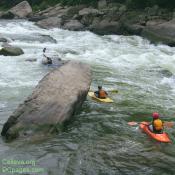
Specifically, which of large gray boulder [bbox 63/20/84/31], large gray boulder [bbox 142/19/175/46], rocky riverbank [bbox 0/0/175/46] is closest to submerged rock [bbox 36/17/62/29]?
rocky riverbank [bbox 0/0/175/46]

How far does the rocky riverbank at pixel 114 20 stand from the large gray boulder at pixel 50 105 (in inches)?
444

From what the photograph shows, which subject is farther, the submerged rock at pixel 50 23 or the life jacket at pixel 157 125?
the submerged rock at pixel 50 23

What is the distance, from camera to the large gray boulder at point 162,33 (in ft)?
66.0

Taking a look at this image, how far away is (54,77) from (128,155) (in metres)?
3.27

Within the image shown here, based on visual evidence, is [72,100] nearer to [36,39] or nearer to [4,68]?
[4,68]

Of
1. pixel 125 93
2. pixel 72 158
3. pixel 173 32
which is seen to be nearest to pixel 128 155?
pixel 72 158

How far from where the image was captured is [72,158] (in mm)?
7023

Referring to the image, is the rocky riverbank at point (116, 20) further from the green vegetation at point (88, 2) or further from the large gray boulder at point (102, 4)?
the green vegetation at point (88, 2)

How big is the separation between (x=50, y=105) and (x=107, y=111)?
6.65 feet

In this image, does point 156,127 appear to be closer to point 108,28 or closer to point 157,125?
point 157,125

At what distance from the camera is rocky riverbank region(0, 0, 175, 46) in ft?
70.1

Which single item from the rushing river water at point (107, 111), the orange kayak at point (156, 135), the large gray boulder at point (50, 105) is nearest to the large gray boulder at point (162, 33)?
the rushing river water at point (107, 111)

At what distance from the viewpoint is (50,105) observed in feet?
27.0

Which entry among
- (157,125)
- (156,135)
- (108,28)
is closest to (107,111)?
(157,125)
